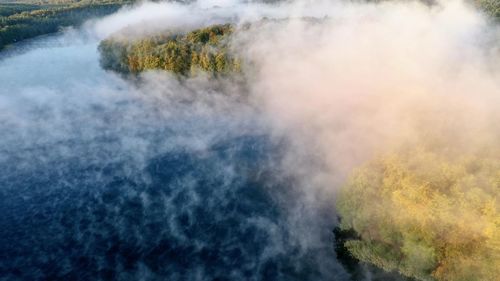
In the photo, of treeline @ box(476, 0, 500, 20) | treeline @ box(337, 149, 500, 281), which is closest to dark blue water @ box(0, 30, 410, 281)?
treeline @ box(337, 149, 500, 281)

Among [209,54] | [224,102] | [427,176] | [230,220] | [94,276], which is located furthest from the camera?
[209,54]

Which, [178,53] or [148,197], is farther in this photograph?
[178,53]

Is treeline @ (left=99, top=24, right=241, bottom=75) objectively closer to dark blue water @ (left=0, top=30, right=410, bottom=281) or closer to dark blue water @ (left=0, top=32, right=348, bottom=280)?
dark blue water @ (left=0, top=30, right=410, bottom=281)

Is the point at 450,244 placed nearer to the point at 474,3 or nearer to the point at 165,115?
the point at 165,115

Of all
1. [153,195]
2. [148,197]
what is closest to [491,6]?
[153,195]

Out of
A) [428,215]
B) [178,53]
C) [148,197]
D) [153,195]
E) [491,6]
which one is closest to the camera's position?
[428,215]

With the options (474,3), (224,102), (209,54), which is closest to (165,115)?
(224,102)

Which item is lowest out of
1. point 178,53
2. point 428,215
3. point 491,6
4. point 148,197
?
point 148,197

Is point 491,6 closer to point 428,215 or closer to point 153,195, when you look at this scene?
point 428,215
